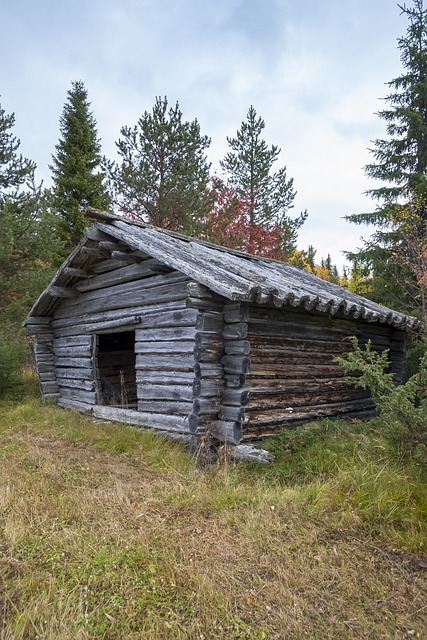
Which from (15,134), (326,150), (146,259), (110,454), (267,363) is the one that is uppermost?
(326,150)

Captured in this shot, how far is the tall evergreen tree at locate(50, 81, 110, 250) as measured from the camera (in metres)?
17.4

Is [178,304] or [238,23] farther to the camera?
[238,23]

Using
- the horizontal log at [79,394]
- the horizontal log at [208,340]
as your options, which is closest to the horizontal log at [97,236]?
the horizontal log at [208,340]

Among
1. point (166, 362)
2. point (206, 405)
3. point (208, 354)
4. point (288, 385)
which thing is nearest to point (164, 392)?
point (166, 362)

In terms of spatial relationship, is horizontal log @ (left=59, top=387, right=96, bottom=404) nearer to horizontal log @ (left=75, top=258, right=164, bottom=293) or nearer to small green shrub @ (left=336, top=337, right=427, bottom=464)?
horizontal log @ (left=75, top=258, right=164, bottom=293)

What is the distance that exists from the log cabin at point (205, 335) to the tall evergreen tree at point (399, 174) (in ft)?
13.3

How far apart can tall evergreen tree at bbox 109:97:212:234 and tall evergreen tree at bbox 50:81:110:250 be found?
131 centimetres

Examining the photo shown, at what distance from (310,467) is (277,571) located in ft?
6.88

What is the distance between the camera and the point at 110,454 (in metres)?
5.91

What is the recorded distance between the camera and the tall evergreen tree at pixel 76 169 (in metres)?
17.4

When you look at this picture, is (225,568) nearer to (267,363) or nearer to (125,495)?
(125,495)

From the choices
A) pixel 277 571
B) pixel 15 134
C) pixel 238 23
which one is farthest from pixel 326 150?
pixel 277 571

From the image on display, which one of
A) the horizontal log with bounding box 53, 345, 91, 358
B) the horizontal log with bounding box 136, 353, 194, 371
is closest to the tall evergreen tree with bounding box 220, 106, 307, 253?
the horizontal log with bounding box 53, 345, 91, 358

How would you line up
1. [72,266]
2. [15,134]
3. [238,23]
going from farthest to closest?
1. [15,134]
2. [238,23]
3. [72,266]
